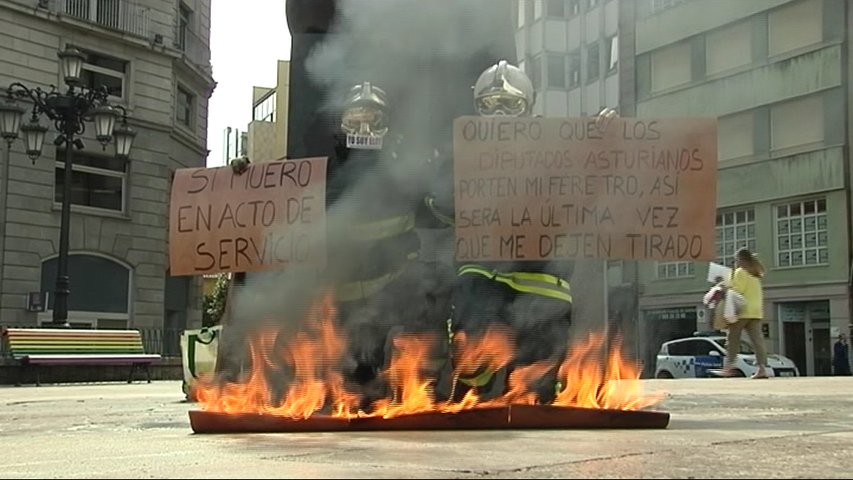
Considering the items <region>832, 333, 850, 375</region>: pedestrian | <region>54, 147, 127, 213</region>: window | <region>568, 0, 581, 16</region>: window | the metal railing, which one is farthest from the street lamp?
<region>832, 333, 850, 375</region>: pedestrian

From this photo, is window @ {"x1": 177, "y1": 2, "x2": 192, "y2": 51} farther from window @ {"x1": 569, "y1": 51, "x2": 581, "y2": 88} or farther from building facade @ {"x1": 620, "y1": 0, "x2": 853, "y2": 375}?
window @ {"x1": 569, "y1": 51, "x2": 581, "y2": 88}

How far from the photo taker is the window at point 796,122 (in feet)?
15.8

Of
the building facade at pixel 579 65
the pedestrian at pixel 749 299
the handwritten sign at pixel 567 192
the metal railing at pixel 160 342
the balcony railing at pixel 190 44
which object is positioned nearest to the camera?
the handwritten sign at pixel 567 192

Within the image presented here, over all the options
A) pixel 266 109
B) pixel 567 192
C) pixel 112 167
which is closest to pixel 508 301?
pixel 567 192

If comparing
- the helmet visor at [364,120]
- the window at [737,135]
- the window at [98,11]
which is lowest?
the helmet visor at [364,120]

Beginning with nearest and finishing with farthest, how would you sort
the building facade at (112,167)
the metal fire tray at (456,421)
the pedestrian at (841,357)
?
1. the metal fire tray at (456,421)
2. the pedestrian at (841,357)
3. the building facade at (112,167)

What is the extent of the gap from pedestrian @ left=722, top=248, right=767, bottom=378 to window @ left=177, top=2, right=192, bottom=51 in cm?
1791

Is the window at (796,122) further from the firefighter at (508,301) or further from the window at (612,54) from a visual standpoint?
the firefighter at (508,301)

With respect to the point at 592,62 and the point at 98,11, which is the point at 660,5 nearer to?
the point at 592,62

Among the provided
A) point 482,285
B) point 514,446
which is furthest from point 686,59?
point 514,446

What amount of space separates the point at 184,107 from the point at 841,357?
51.9ft

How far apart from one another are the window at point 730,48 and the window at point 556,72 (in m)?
0.73

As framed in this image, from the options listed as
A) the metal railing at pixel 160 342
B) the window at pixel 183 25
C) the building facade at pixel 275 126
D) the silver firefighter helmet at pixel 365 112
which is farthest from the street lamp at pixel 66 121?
the silver firefighter helmet at pixel 365 112

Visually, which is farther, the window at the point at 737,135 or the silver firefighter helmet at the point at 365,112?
the window at the point at 737,135
